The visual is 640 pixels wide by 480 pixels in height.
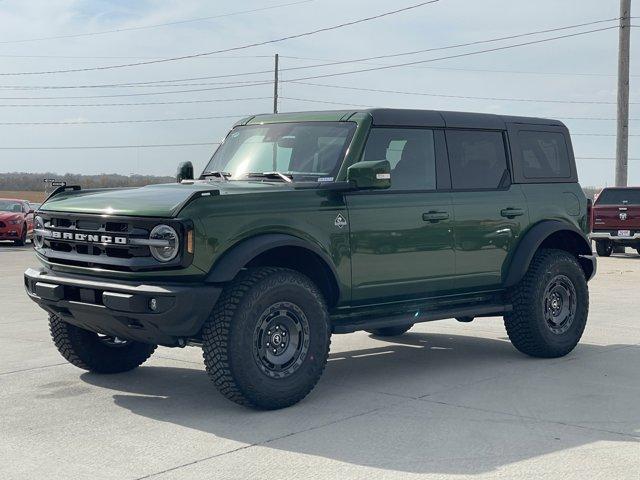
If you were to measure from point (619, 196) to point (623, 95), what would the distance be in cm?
605

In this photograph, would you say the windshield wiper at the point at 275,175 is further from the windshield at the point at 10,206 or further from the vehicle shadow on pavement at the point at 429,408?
the windshield at the point at 10,206

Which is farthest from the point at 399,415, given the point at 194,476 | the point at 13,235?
the point at 13,235

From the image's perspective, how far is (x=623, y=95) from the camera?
2973cm

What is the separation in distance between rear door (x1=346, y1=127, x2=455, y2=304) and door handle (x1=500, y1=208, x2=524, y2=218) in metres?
0.68

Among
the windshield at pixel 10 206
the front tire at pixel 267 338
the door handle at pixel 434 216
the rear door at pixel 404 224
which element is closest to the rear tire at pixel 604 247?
the windshield at pixel 10 206

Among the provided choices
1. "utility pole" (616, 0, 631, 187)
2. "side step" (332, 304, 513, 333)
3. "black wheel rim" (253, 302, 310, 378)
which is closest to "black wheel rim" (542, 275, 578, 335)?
"side step" (332, 304, 513, 333)

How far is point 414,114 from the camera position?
817 centimetres

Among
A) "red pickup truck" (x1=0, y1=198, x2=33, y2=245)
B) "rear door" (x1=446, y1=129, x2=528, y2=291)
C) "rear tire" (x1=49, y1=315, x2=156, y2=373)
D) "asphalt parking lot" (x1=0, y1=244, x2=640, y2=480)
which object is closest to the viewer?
"asphalt parking lot" (x1=0, y1=244, x2=640, y2=480)

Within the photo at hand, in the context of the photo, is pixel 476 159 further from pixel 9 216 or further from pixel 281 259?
pixel 9 216

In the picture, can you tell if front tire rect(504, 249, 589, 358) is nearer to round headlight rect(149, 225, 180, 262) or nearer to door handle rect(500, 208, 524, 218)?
door handle rect(500, 208, 524, 218)

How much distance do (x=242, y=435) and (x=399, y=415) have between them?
1.12 meters

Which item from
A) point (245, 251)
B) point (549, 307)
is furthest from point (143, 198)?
point (549, 307)

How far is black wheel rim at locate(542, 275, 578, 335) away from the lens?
8.94 m

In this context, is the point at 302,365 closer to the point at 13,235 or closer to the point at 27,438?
the point at 27,438
